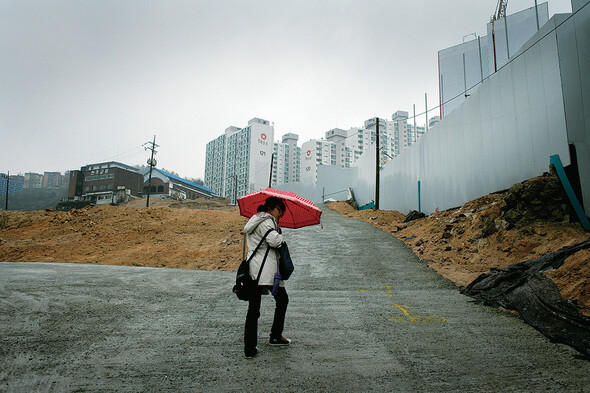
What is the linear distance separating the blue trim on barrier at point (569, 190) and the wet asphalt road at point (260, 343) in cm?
353

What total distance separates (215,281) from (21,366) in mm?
5381

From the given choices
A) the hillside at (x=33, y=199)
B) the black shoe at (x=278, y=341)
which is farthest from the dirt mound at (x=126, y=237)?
the hillside at (x=33, y=199)

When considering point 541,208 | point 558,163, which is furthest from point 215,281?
point 558,163

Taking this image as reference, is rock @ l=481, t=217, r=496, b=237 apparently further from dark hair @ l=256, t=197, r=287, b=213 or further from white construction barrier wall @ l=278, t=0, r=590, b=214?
dark hair @ l=256, t=197, r=287, b=213

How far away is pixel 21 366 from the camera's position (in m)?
2.99

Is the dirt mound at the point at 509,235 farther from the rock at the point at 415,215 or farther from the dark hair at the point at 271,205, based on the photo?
A: the dark hair at the point at 271,205

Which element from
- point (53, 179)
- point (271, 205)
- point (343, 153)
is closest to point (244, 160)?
point (343, 153)

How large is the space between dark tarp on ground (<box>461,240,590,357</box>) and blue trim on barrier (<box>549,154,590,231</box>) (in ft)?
6.80

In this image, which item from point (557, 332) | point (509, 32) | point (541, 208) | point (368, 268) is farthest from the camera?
point (509, 32)

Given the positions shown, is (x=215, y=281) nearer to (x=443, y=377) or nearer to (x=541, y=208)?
(x=443, y=377)

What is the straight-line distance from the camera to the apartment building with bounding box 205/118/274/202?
90.4m

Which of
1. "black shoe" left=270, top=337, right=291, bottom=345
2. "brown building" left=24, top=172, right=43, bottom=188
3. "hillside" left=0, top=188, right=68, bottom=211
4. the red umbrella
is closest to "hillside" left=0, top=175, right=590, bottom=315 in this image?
the red umbrella

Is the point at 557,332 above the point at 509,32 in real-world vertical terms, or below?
below

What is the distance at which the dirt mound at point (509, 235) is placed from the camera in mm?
6973
